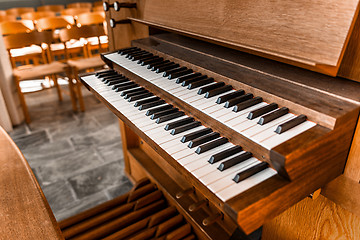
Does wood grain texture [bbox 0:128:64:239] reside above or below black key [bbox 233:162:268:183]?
below

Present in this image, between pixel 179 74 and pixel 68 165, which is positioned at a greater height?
pixel 179 74

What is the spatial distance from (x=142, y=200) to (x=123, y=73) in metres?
0.87

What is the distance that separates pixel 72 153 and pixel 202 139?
245 centimetres

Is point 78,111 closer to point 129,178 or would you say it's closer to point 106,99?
point 129,178

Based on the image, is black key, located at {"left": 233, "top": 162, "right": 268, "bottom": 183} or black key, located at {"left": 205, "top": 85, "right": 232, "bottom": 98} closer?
black key, located at {"left": 233, "top": 162, "right": 268, "bottom": 183}

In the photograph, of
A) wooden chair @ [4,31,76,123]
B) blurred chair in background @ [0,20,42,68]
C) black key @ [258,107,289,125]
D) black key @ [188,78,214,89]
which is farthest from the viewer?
blurred chair in background @ [0,20,42,68]

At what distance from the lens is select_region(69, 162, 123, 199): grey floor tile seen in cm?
259

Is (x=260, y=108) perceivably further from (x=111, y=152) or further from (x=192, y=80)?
(x=111, y=152)

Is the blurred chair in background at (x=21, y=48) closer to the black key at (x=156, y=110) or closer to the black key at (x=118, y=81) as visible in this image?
the black key at (x=118, y=81)

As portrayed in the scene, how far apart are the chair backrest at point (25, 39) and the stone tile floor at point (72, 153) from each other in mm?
885

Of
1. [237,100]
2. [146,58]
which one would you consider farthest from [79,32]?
[237,100]

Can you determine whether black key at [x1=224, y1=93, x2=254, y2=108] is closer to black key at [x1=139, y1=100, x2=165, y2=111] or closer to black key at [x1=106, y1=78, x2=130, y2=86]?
black key at [x1=139, y1=100, x2=165, y2=111]

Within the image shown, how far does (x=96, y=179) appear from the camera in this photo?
107 inches

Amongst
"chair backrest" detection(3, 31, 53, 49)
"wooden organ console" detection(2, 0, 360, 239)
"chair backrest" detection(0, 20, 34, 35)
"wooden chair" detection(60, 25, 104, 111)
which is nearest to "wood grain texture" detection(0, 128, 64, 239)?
"wooden organ console" detection(2, 0, 360, 239)
